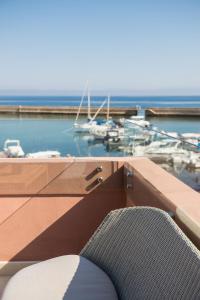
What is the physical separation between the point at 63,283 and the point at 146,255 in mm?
360

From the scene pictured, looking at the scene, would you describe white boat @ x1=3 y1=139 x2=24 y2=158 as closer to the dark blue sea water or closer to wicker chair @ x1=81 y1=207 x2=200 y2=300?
wicker chair @ x1=81 y1=207 x2=200 y2=300

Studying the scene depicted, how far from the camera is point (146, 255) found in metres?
1.29

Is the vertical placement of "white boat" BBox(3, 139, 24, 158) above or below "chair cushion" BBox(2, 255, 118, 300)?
below

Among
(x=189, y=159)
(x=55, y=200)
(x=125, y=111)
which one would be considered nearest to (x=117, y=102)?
(x=125, y=111)

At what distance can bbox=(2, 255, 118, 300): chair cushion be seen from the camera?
1360mm

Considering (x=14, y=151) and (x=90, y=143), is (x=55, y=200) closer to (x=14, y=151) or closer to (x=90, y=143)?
(x=14, y=151)

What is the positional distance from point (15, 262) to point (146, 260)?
134 centimetres

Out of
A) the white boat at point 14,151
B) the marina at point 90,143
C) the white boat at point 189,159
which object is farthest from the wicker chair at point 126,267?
the white boat at point 14,151

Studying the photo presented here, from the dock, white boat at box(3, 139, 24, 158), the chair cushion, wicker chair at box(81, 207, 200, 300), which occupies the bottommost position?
the dock

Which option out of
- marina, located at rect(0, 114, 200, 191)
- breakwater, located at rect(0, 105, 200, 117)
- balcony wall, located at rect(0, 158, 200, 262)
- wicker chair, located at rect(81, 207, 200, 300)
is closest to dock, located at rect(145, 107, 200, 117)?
breakwater, located at rect(0, 105, 200, 117)

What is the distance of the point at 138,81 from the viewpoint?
29438 millimetres

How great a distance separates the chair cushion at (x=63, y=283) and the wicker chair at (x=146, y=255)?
5cm

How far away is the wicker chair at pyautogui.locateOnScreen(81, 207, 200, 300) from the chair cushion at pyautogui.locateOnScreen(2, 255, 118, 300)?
53 millimetres

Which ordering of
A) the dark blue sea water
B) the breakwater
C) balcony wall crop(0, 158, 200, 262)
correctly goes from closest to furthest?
balcony wall crop(0, 158, 200, 262) < the breakwater < the dark blue sea water
